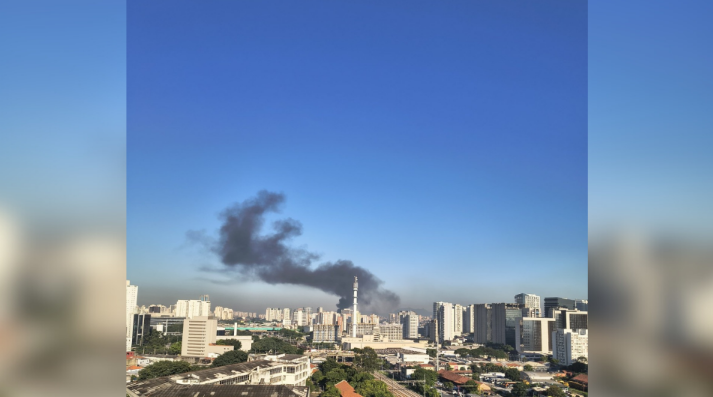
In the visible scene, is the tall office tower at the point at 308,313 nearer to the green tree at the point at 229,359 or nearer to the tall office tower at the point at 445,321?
the tall office tower at the point at 445,321

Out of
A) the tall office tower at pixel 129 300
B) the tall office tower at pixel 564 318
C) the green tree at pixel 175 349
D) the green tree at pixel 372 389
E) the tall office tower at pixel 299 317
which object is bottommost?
the tall office tower at pixel 299 317

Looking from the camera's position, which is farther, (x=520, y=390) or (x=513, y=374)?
(x=513, y=374)

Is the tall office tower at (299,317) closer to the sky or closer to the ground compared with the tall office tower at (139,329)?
closer to the ground

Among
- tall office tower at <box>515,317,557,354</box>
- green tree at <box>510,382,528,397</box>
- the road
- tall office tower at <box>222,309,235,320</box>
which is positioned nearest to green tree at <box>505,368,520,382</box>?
green tree at <box>510,382,528,397</box>

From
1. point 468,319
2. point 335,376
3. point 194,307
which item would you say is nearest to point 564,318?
point 335,376

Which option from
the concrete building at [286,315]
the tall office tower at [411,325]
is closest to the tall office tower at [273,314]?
the concrete building at [286,315]

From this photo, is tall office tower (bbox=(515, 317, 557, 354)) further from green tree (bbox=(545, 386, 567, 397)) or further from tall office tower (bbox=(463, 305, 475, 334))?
tall office tower (bbox=(463, 305, 475, 334))

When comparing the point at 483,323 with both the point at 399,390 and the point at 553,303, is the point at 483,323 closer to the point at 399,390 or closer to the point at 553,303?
the point at 553,303
